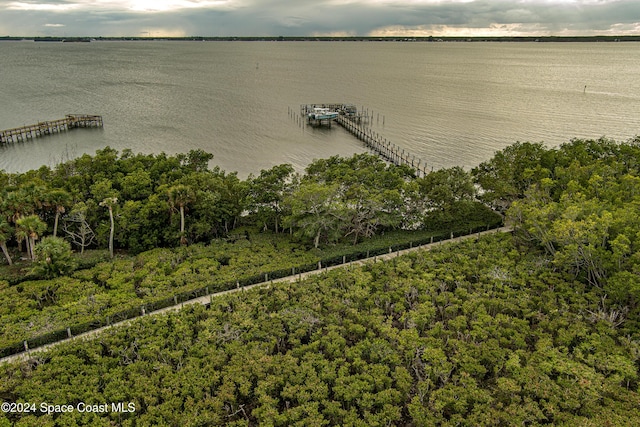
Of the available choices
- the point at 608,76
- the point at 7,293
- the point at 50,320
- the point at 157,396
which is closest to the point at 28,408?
the point at 157,396

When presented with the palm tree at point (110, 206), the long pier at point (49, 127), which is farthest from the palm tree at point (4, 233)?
the long pier at point (49, 127)

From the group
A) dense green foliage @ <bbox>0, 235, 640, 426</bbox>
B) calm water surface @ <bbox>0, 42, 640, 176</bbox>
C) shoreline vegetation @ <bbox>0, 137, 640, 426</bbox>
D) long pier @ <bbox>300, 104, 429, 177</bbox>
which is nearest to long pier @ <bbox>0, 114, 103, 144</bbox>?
calm water surface @ <bbox>0, 42, 640, 176</bbox>

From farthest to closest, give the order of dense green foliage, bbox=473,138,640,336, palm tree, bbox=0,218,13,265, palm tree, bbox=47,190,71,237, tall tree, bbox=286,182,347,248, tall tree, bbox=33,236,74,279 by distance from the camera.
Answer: tall tree, bbox=286,182,347,248 → palm tree, bbox=47,190,71,237 → palm tree, bbox=0,218,13,265 → tall tree, bbox=33,236,74,279 → dense green foliage, bbox=473,138,640,336

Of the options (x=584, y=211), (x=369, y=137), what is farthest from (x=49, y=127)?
(x=584, y=211)

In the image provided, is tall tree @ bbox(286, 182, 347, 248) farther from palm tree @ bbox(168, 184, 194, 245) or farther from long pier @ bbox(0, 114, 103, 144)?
long pier @ bbox(0, 114, 103, 144)

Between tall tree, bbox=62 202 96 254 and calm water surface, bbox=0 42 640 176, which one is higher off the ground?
calm water surface, bbox=0 42 640 176

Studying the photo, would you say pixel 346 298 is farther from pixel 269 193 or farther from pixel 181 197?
pixel 181 197

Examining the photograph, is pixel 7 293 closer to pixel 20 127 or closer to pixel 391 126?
pixel 20 127

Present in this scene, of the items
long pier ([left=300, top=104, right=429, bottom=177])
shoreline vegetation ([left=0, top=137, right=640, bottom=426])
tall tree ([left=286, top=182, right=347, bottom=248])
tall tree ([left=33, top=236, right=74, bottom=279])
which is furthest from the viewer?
long pier ([left=300, top=104, right=429, bottom=177])
